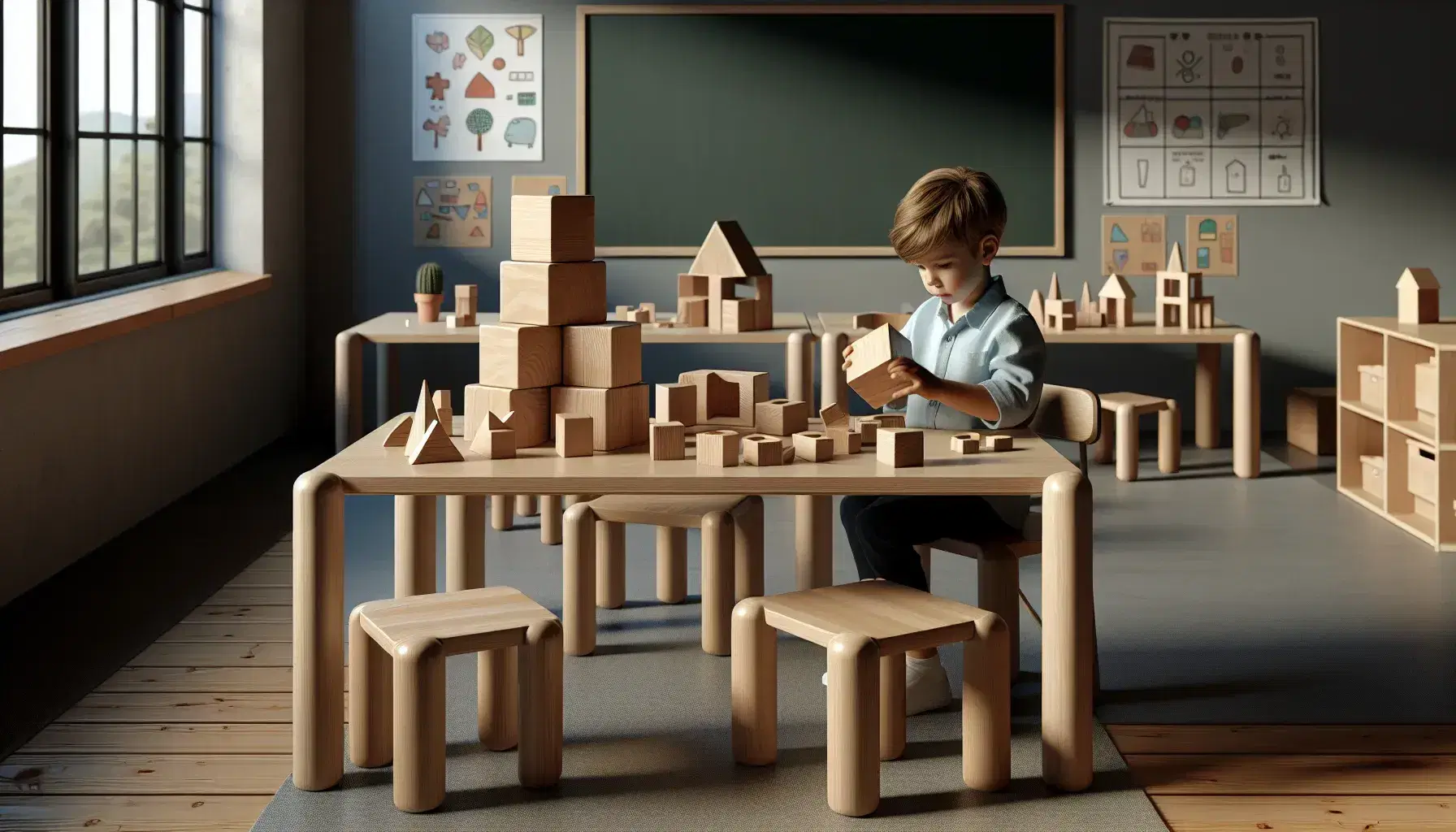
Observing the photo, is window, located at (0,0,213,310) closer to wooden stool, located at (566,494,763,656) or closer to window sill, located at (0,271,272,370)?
window sill, located at (0,271,272,370)

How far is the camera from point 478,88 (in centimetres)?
712

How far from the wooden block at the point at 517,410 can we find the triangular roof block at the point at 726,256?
268 centimetres

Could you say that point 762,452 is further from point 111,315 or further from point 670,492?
point 111,315

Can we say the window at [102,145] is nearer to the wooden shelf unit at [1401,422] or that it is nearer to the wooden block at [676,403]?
the wooden block at [676,403]

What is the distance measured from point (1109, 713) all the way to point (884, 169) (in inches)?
168

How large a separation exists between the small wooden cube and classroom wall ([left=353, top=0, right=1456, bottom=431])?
4.23m

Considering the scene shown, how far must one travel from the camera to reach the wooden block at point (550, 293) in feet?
9.75

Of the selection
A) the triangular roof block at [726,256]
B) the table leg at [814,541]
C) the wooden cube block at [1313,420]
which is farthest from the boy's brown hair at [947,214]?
the wooden cube block at [1313,420]

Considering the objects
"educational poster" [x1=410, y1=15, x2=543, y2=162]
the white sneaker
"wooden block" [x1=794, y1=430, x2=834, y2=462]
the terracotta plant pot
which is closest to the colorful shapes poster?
"educational poster" [x1=410, y1=15, x2=543, y2=162]

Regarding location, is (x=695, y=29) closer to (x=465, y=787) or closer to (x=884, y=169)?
(x=884, y=169)

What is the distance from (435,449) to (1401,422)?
143 inches

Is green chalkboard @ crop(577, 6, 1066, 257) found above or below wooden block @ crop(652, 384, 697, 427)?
above

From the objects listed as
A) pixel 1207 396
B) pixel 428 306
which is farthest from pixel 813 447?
pixel 1207 396

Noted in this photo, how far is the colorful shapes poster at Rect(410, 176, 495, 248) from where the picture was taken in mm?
7164
